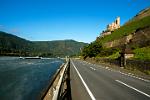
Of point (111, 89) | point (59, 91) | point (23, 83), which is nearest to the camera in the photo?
point (59, 91)

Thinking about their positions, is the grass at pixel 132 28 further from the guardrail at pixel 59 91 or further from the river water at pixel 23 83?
the guardrail at pixel 59 91

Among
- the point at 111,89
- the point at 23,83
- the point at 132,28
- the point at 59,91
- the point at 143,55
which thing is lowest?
the point at 23,83

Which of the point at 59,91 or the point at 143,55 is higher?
the point at 143,55

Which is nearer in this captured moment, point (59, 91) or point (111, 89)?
point (59, 91)

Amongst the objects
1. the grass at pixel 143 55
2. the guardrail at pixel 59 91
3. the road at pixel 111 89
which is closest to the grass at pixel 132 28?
the grass at pixel 143 55

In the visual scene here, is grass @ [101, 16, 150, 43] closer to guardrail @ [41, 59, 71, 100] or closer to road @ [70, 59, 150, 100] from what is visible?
road @ [70, 59, 150, 100]

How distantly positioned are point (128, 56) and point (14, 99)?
65.6 feet

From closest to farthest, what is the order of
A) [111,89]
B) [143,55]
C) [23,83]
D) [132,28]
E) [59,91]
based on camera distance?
[59,91], [111,89], [143,55], [23,83], [132,28]

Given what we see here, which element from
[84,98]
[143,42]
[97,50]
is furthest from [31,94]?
[97,50]

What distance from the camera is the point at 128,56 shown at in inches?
1432

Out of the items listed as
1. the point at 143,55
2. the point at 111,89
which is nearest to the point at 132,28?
the point at 143,55

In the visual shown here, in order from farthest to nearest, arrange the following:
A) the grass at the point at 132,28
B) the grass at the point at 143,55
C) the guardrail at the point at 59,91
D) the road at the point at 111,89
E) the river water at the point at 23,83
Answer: the grass at the point at 132,28 < the grass at the point at 143,55 < the river water at the point at 23,83 < the road at the point at 111,89 < the guardrail at the point at 59,91

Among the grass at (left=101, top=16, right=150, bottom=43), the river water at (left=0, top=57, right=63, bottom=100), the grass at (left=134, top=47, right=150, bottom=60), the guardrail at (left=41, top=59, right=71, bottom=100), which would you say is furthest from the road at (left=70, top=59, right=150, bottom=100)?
the grass at (left=101, top=16, right=150, bottom=43)

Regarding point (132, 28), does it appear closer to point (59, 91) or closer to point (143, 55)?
point (143, 55)
